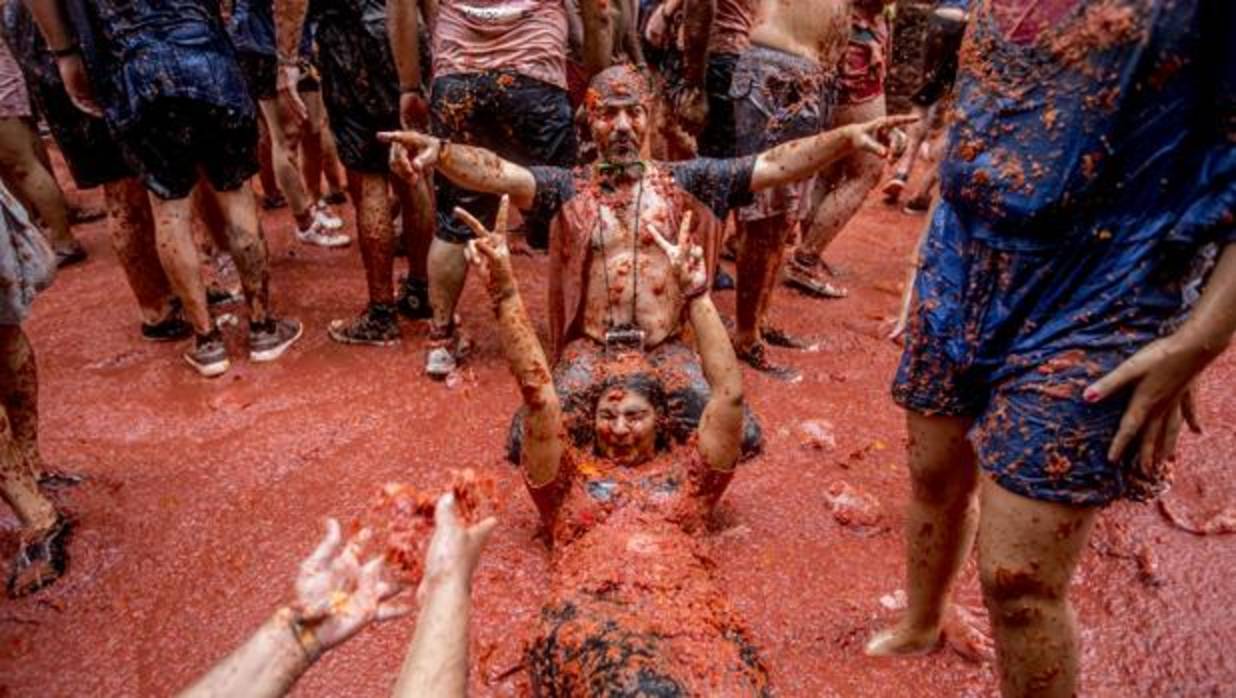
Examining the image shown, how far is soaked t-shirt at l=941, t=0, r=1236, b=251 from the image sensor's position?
4.74 feet

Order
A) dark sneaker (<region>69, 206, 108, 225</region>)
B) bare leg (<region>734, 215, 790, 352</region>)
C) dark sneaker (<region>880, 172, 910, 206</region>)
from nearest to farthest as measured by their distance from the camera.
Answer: bare leg (<region>734, 215, 790, 352</region>) < dark sneaker (<region>69, 206, 108, 225</region>) < dark sneaker (<region>880, 172, 910, 206</region>)

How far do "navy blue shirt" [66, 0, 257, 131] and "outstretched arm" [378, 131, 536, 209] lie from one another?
4.09 feet

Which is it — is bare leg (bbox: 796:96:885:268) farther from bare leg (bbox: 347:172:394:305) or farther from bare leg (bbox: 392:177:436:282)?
bare leg (bbox: 347:172:394:305)

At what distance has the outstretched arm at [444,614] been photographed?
139 centimetres

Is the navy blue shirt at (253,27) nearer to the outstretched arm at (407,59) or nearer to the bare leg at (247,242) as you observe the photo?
the outstretched arm at (407,59)

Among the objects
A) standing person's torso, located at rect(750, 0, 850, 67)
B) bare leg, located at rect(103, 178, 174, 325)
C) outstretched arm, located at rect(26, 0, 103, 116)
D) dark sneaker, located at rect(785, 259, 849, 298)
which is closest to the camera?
outstretched arm, located at rect(26, 0, 103, 116)

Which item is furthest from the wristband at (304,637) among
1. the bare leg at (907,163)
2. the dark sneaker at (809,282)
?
the bare leg at (907,163)

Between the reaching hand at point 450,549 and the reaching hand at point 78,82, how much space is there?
10.2 feet

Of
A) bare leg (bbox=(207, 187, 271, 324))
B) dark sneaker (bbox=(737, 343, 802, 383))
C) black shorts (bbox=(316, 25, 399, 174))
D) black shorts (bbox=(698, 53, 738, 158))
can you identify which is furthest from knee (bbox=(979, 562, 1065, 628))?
bare leg (bbox=(207, 187, 271, 324))

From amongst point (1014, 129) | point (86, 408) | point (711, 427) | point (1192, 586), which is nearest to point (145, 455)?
point (86, 408)

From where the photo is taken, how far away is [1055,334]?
5.38 feet

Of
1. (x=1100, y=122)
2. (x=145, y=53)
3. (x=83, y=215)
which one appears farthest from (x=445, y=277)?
(x=83, y=215)

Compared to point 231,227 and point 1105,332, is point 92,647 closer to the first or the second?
point 231,227

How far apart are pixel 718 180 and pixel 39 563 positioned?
8.88ft
